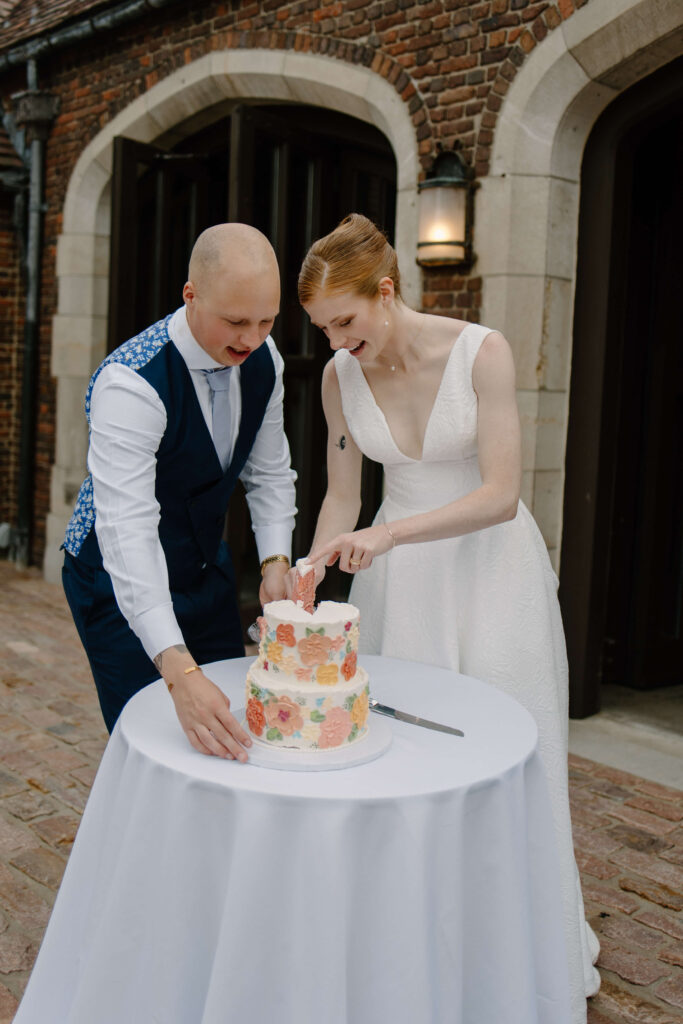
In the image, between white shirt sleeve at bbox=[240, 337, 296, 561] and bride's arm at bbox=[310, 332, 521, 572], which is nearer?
bride's arm at bbox=[310, 332, 521, 572]

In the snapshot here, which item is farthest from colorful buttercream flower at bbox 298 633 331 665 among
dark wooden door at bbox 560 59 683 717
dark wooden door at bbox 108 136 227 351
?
dark wooden door at bbox 108 136 227 351

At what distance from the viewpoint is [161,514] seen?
7.75 ft

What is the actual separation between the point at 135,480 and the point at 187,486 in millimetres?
249

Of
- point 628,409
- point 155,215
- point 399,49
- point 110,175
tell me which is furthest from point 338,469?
point 110,175

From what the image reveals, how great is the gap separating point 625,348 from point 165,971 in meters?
4.38

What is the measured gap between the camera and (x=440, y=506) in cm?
252

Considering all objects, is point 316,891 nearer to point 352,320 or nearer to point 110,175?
point 352,320

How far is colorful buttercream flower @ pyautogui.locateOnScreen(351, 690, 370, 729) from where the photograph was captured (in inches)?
74.7

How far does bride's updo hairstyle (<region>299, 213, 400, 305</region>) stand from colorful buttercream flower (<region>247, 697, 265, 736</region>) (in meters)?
0.96

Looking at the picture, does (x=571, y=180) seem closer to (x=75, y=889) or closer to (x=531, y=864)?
(x=531, y=864)

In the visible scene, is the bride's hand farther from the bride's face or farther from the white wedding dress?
the bride's face


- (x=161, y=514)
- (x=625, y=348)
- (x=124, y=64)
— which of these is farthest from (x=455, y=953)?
(x=124, y=64)

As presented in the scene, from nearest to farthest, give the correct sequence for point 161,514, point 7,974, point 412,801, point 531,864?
point 412,801 → point 531,864 → point 161,514 → point 7,974

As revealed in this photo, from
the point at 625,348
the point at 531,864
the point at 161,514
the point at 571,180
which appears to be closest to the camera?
the point at 531,864
